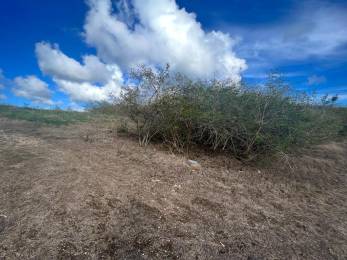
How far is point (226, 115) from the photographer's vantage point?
7023 millimetres

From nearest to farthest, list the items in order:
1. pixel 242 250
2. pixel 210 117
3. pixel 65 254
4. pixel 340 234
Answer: pixel 65 254 < pixel 242 250 < pixel 340 234 < pixel 210 117

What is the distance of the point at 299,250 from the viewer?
148 inches

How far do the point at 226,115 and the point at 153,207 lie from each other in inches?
138

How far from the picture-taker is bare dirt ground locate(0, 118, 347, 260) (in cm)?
341

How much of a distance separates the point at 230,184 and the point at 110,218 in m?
3.06

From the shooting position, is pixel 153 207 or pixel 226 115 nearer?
pixel 153 207

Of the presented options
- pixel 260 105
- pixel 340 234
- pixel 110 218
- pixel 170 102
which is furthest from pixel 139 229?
pixel 260 105

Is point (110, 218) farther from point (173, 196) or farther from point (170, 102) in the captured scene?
point (170, 102)

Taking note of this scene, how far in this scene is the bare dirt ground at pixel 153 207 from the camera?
11.2 ft

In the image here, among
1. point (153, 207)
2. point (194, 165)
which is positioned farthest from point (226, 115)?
point (153, 207)

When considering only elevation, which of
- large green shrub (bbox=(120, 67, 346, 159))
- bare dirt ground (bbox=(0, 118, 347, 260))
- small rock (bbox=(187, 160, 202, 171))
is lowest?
bare dirt ground (bbox=(0, 118, 347, 260))

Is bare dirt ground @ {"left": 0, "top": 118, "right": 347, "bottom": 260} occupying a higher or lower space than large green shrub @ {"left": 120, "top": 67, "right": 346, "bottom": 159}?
lower

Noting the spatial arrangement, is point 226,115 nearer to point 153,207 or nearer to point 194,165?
point 194,165

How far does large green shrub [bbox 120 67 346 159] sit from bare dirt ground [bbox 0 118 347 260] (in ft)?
2.40
